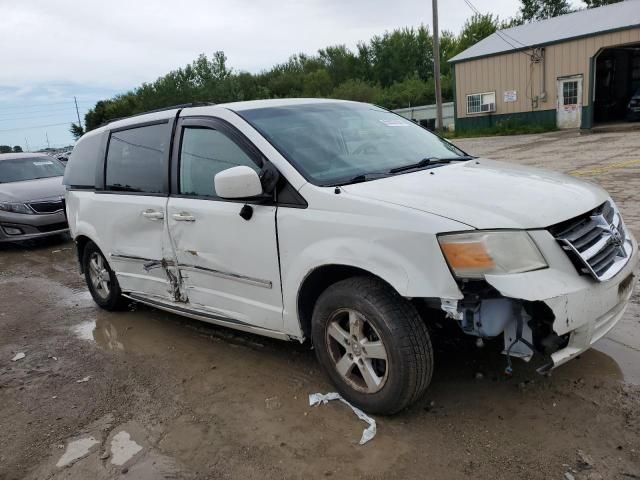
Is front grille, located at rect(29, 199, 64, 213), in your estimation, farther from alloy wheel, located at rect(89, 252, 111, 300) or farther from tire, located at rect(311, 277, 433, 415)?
tire, located at rect(311, 277, 433, 415)

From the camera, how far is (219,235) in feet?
11.5

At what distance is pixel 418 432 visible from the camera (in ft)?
9.40

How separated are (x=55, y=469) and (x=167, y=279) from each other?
1556 millimetres

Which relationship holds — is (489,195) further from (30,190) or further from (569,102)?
(569,102)

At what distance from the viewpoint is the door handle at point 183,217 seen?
3.68 m

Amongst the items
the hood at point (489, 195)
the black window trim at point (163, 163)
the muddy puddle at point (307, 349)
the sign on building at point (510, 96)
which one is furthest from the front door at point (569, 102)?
the black window trim at point (163, 163)

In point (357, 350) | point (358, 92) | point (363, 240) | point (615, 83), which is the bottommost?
point (357, 350)

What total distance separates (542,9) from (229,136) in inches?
2188

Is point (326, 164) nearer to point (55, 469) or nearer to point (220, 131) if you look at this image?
point (220, 131)

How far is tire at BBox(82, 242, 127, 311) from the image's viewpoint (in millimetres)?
5094

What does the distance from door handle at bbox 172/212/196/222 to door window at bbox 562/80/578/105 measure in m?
22.6

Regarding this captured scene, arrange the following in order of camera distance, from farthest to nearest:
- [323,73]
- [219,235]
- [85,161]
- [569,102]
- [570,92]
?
[323,73]
[569,102]
[570,92]
[85,161]
[219,235]

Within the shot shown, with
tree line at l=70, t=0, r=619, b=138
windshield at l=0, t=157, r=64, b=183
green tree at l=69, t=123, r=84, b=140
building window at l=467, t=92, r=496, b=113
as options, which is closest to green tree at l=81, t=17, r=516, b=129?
tree line at l=70, t=0, r=619, b=138

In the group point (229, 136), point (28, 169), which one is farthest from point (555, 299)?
point (28, 169)
